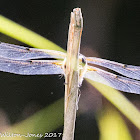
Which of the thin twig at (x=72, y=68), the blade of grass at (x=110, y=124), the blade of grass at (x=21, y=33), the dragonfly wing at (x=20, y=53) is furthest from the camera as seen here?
the blade of grass at (x=110, y=124)

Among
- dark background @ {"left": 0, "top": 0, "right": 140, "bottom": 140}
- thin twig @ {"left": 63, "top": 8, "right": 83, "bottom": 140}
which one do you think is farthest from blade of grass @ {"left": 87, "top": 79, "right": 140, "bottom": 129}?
thin twig @ {"left": 63, "top": 8, "right": 83, "bottom": 140}

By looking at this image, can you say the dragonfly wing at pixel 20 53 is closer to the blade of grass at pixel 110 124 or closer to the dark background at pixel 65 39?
the dark background at pixel 65 39

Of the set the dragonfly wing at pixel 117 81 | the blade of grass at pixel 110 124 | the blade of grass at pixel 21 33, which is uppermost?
the blade of grass at pixel 21 33

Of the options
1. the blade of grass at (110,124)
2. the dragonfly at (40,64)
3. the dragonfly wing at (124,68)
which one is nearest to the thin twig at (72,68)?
the dragonfly at (40,64)

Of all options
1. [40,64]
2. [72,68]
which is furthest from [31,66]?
[72,68]

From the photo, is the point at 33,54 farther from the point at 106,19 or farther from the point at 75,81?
the point at 106,19

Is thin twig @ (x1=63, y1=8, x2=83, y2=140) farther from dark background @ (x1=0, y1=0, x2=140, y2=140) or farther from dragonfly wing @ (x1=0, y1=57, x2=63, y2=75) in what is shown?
dark background @ (x1=0, y1=0, x2=140, y2=140)

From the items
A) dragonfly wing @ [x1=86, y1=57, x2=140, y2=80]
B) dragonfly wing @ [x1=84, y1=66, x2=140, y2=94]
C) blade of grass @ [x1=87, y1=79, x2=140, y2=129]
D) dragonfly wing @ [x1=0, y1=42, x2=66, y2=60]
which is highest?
dragonfly wing @ [x1=0, y1=42, x2=66, y2=60]
